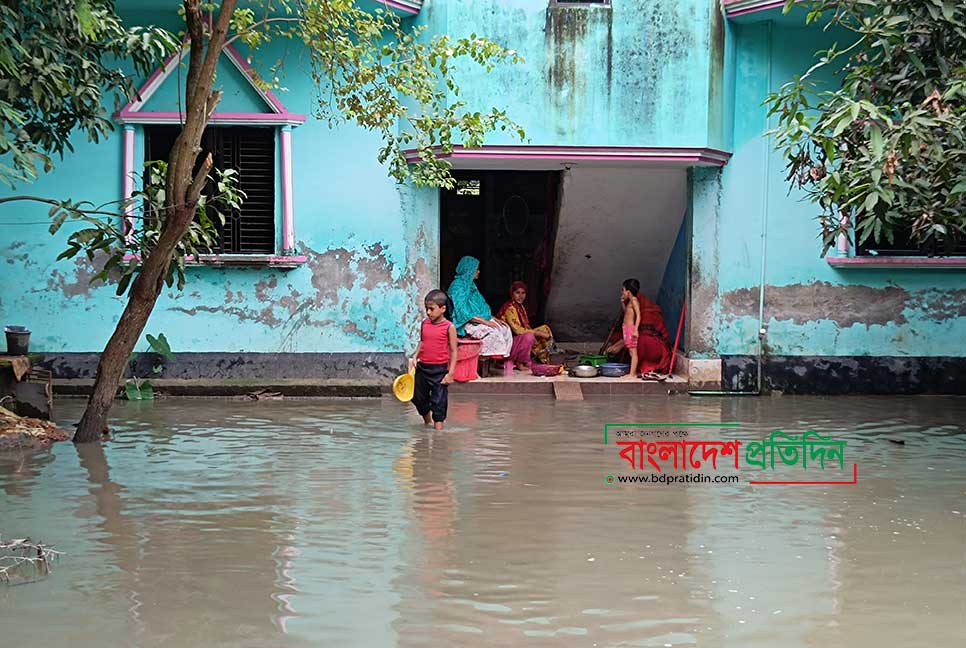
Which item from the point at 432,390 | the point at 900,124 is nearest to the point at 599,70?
the point at 432,390

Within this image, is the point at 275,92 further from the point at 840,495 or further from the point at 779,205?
the point at 840,495

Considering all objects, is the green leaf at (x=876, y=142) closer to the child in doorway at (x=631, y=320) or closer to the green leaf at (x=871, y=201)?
the green leaf at (x=871, y=201)

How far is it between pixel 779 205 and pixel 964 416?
291 cm

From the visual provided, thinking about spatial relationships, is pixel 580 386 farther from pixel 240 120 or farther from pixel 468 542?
pixel 468 542

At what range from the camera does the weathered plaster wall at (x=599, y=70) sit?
1169 cm

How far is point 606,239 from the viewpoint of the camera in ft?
45.6

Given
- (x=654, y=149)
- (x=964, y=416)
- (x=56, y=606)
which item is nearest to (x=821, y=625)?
(x=56, y=606)

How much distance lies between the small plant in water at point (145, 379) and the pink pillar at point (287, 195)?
157 cm

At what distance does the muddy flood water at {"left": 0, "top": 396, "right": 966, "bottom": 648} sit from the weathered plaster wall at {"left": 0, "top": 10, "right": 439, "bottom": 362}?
7.13 feet

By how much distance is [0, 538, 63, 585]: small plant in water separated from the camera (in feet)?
17.9

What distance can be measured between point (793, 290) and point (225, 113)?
247 inches

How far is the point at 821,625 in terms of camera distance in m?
4.99

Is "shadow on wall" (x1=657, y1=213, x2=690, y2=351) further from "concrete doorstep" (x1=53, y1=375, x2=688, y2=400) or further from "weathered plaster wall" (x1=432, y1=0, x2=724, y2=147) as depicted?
"weathered plaster wall" (x1=432, y1=0, x2=724, y2=147)

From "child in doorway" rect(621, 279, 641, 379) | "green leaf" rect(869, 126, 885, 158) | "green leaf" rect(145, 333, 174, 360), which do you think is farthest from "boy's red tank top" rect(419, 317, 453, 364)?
"green leaf" rect(869, 126, 885, 158)
